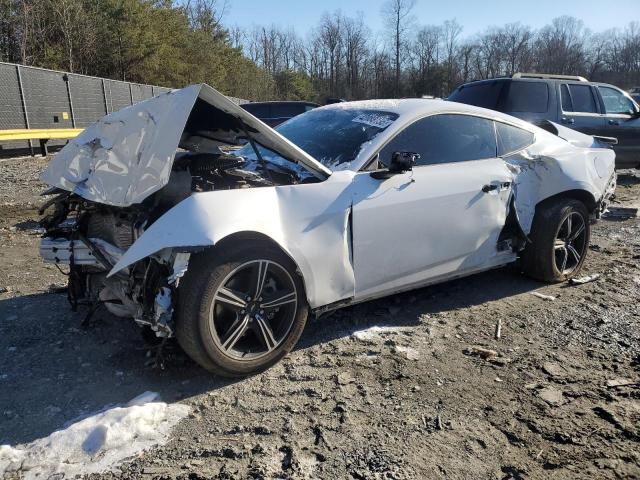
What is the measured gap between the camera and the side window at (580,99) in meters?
9.28

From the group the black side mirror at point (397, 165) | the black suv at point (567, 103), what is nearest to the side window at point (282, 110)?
the black suv at point (567, 103)

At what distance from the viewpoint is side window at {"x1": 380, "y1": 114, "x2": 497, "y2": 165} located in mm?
3604

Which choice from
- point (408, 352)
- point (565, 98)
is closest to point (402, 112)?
point (408, 352)

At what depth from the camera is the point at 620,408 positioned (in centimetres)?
271

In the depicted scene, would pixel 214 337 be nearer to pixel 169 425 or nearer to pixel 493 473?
pixel 169 425

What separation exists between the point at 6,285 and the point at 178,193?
221cm

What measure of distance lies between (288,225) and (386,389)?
43.7 inches

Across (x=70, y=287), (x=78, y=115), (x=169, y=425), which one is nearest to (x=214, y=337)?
(x=169, y=425)

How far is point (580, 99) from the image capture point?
9438mm

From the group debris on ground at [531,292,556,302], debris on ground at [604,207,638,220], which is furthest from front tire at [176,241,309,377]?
debris on ground at [604,207,638,220]

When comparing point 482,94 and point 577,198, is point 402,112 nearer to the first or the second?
point 577,198

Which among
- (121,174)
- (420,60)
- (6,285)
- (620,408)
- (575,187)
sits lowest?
(620,408)

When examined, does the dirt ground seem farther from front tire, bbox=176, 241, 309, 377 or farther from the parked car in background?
the parked car in background

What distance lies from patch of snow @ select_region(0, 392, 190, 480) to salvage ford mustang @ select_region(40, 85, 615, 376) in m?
0.38
